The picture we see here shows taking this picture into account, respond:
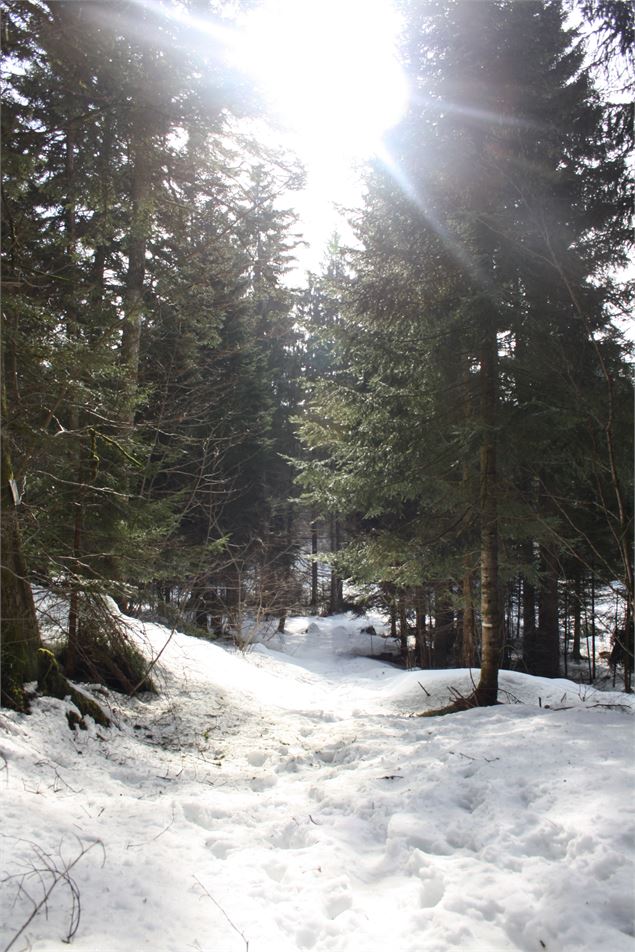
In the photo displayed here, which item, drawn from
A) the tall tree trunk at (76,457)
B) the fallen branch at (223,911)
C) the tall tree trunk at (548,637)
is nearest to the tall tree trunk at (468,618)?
the tall tree trunk at (548,637)

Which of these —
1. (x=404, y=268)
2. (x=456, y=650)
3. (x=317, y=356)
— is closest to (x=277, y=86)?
(x=404, y=268)

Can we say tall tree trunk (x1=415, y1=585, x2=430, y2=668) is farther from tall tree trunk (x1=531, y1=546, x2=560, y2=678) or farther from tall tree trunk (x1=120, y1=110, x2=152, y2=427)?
tall tree trunk (x1=120, y1=110, x2=152, y2=427)

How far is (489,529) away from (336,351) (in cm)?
375

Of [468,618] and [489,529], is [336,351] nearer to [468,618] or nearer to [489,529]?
[489,529]

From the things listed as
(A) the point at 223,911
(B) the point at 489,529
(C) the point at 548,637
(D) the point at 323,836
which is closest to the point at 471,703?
(B) the point at 489,529

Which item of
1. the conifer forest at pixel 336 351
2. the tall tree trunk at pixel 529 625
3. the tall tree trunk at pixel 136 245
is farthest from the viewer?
the tall tree trunk at pixel 529 625

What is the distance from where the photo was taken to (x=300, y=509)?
21.8m

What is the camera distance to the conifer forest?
4.19 metres

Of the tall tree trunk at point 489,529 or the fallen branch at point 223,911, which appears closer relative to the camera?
the fallen branch at point 223,911

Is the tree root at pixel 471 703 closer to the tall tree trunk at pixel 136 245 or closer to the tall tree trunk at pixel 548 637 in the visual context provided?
the tall tree trunk at pixel 136 245

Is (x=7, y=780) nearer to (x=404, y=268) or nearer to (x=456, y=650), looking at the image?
(x=404, y=268)

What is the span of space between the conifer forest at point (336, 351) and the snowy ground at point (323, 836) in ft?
0.11

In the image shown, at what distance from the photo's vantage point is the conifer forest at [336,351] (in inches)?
165

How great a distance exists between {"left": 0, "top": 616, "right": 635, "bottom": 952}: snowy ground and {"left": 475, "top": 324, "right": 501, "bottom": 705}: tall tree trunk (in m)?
1.01
